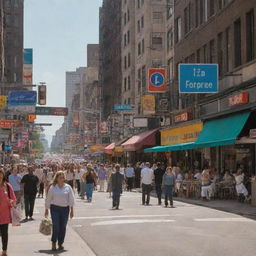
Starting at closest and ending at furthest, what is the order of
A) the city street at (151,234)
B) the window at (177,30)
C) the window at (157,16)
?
the city street at (151,234) < the window at (177,30) < the window at (157,16)

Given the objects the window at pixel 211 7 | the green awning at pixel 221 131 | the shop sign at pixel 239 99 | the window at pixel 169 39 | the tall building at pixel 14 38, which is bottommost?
the green awning at pixel 221 131

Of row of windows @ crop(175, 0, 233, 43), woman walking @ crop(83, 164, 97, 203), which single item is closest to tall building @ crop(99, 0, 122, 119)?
row of windows @ crop(175, 0, 233, 43)

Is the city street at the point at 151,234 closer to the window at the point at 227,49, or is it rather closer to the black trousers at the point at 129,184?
the window at the point at 227,49

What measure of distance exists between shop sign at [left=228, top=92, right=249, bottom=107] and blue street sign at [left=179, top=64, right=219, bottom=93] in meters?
1.03

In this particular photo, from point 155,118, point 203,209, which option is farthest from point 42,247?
point 155,118

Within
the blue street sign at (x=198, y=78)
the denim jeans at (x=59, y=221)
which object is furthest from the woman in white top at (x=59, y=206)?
the blue street sign at (x=198, y=78)

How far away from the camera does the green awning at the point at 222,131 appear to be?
2702cm

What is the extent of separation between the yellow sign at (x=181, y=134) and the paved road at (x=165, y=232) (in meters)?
13.3

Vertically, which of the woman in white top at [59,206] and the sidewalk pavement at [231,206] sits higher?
the woman in white top at [59,206]

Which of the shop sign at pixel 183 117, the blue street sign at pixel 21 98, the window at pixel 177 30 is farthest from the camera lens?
the window at pixel 177 30

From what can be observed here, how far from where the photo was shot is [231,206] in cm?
2369

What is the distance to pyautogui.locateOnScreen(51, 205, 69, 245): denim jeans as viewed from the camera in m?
12.5

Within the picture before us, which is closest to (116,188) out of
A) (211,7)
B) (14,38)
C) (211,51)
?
(211,51)

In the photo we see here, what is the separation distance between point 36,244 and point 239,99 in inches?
666
